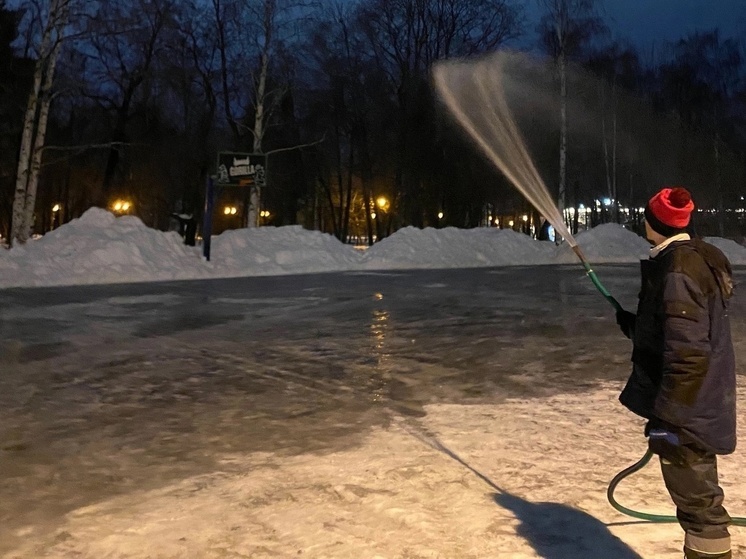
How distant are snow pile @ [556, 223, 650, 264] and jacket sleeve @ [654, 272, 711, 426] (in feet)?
105

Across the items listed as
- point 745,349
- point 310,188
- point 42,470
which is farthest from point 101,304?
point 310,188

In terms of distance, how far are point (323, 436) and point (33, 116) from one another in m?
19.2

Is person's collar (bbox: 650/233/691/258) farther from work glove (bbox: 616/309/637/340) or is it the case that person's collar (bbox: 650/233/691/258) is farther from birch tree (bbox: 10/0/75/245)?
birch tree (bbox: 10/0/75/245)

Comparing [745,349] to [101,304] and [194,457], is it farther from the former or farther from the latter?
[101,304]

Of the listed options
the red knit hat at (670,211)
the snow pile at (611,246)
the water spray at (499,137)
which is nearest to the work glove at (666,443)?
the water spray at (499,137)

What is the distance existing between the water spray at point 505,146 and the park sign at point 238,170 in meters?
13.6

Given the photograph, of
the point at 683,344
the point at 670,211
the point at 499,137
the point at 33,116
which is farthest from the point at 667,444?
the point at 33,116

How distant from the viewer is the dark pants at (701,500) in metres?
2.96

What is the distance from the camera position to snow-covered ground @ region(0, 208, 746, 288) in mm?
19531

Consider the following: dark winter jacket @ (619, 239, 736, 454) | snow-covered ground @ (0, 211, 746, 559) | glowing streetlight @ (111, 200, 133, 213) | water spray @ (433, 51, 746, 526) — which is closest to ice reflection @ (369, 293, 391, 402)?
snow-covered ground @ (0, 211, 746, 559)

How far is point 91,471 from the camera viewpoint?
15.0 feet

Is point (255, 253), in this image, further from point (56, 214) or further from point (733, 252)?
point (56, 214)

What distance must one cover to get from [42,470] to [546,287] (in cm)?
1520

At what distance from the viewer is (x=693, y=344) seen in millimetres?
2783
